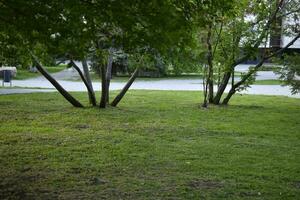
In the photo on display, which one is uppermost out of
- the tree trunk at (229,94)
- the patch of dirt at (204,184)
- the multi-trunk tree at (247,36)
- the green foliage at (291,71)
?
the multi-trunk tree at (247,36)

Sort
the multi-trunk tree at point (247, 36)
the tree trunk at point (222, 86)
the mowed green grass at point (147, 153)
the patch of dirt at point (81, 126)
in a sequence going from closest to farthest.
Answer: the mowed green grass at point (147, 153) < the patch of dirt at point (81, 126) < the multi-trunk tree at point (247, 36) < the tree trunk at point (222, 86)

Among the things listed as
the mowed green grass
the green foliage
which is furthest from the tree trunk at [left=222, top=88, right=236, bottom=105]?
the green foliage

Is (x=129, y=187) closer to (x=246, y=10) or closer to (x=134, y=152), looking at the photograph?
(x=134, y=152)

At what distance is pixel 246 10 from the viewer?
48.2 feet

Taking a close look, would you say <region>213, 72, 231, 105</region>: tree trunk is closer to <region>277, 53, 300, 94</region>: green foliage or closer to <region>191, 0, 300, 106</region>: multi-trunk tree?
<region>191, 0, 300, 106</region>: multi-trunk tree

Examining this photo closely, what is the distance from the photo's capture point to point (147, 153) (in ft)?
26.8

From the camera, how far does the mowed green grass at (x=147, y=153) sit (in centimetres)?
608

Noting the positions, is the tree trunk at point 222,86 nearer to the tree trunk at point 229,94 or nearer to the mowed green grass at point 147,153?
the tree trunk at point 229,94

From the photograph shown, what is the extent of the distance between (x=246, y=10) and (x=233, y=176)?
8871mm

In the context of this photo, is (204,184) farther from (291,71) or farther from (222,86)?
(291,71)

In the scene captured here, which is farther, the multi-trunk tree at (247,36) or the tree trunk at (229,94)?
the tree trunk at (229,94)

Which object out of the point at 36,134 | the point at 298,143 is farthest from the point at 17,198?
the point at 298,143

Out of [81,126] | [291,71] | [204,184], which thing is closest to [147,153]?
[204,184]

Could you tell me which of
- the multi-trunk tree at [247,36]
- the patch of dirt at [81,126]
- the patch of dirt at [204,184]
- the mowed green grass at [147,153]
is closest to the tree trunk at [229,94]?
the multi-trunk tree at [247,36]
